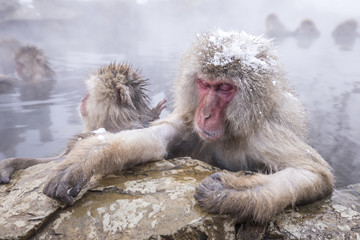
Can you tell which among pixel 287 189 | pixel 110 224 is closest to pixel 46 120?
pixel 110 224

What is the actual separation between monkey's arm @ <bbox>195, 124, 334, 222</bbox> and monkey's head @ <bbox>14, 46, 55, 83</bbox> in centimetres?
658

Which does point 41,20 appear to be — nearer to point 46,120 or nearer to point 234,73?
point 46,120

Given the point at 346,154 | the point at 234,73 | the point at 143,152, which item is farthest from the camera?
the point at 346,154

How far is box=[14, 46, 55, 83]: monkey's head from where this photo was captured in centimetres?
720

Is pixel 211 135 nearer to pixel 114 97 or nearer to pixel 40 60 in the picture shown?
pixel 114 97

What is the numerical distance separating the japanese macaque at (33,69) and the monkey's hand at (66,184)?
5633 millimetres

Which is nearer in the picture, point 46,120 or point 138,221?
point 138,221

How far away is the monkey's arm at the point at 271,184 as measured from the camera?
1729 millimetres

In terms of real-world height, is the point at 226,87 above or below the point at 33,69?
above

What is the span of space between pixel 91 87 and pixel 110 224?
2079mm

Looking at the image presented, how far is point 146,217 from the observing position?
5.76 ft

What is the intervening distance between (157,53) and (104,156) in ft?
32.6

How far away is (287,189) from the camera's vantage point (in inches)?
73.1

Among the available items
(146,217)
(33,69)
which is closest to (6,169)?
(146,217)
